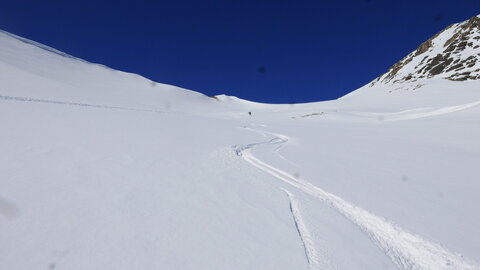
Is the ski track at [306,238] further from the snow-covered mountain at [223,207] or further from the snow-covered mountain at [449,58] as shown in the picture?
the snow-covered mountain at [449,58]

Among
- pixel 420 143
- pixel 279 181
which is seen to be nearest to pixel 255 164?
pixel 279 181

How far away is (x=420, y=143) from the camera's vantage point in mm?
8008

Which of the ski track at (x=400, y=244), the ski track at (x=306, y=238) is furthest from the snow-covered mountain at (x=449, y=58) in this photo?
the ski track at (x=306, y=238)

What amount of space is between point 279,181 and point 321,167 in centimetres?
147

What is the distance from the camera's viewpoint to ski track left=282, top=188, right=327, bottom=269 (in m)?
2.14

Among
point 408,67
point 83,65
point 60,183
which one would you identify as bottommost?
point 60,183

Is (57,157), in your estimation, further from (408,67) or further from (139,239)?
(408,67)

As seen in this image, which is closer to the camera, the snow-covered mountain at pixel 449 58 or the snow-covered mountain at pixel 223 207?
the snow-covered mountain at pixel 223 207

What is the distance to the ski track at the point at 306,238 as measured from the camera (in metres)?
2.14

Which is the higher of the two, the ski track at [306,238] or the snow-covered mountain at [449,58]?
the snow-covered mountain at [449,58]

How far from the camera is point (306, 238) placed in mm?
2506

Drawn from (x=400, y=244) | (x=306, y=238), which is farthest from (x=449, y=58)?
(x=306, y=238)

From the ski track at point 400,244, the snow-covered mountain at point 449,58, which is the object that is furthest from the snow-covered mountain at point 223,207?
the snow-covered mountain at point 449,58

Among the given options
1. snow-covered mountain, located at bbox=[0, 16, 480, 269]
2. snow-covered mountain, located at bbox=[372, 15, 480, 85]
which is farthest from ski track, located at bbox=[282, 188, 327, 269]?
snow-covered mountain, located at bbox=[372, 15, 480, 85]
